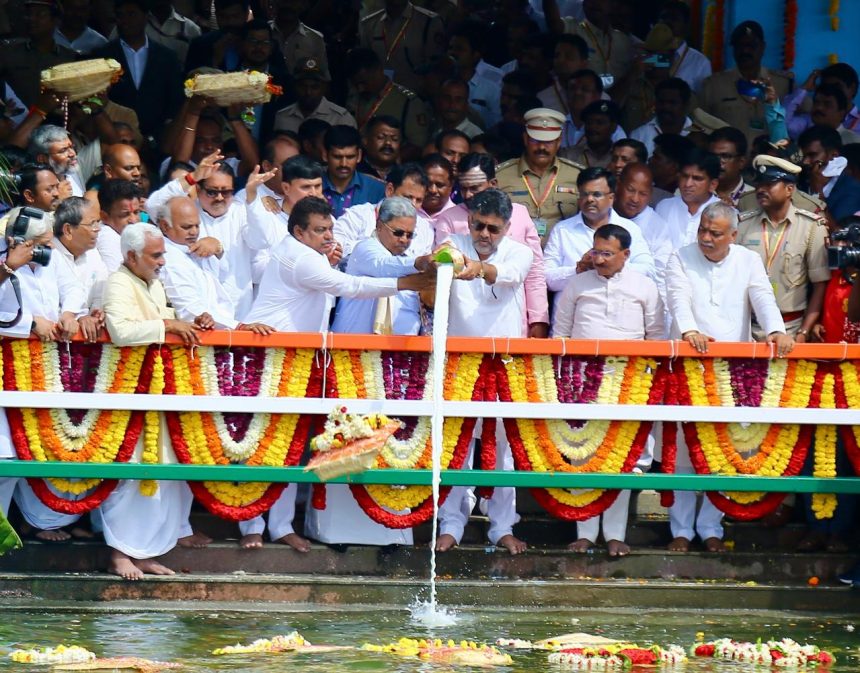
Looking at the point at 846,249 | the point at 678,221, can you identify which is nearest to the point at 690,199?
the point at 678,221

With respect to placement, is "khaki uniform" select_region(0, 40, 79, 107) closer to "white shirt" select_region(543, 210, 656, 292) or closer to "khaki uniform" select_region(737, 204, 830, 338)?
"white shirt" select_region(543, 210, 656, 292)

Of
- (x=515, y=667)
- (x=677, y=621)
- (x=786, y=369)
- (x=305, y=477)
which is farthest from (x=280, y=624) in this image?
(x=786, y=369)

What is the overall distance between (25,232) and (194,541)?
1.96 m

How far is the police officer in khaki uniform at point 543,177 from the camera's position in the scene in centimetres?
1086

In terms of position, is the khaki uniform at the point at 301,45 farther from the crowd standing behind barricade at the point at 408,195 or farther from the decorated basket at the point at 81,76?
the decorated basket at the point at 81,76

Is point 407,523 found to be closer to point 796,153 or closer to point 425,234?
point 425,234

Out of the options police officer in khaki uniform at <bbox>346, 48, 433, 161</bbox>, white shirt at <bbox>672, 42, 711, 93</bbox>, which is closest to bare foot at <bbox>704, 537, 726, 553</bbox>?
police officer in khaki uniform at <bbox>346, 48, 433, 161</bbox>

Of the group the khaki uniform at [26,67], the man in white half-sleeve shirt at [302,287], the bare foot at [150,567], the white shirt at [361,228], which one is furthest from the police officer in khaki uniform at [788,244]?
the khaki uniform at [26,67]

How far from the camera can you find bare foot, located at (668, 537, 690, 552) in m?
9.71

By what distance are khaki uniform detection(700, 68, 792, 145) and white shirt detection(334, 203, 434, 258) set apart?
10.7 feet

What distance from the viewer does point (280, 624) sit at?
29.2ft

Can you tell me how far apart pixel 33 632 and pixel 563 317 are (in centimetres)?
342

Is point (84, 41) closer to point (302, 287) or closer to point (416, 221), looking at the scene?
point (416, 221)

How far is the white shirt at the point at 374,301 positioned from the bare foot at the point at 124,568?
1766 millimetres
